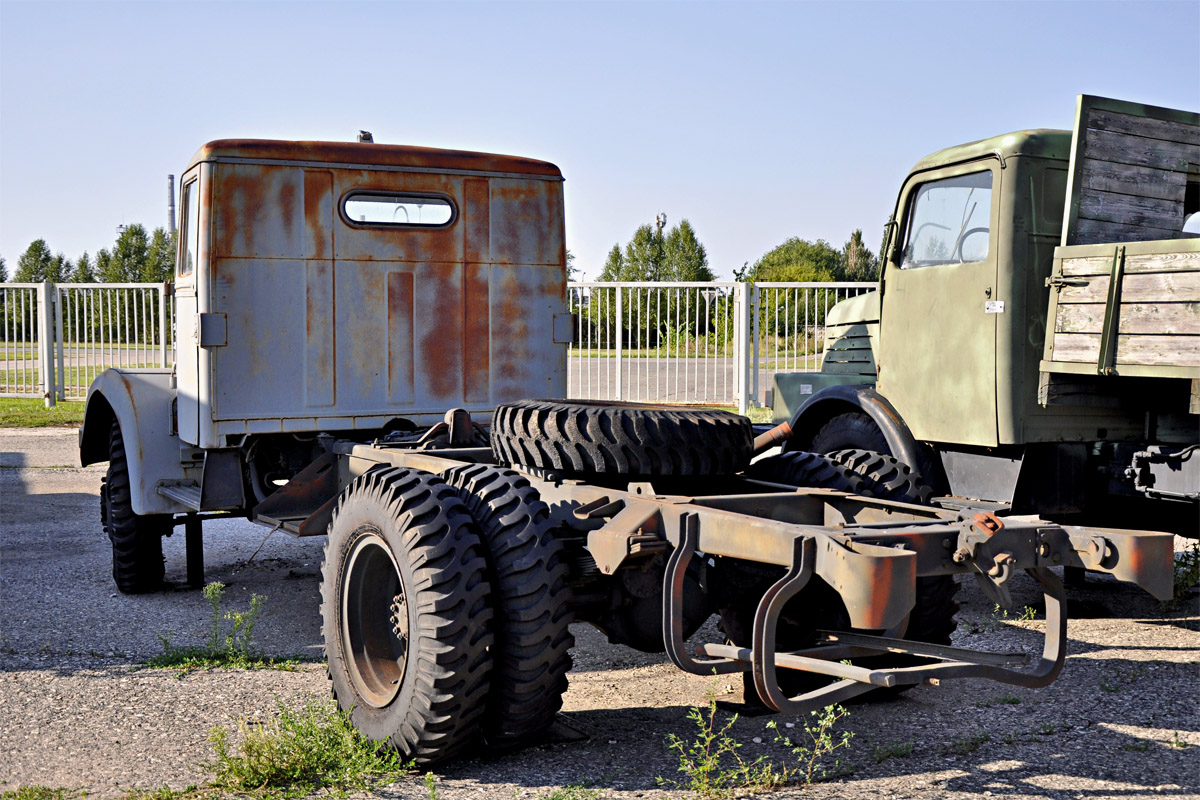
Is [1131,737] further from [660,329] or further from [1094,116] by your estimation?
[660,329]

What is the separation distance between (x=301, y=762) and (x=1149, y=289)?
4.32 m

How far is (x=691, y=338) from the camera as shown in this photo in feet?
61.5

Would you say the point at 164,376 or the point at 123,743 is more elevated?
the point at 164,376

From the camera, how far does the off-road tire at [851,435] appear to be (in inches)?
279

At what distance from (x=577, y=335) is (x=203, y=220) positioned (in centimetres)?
1241

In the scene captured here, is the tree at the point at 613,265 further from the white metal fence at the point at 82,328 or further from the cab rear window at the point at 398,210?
the cab rear window at the point at 398,210

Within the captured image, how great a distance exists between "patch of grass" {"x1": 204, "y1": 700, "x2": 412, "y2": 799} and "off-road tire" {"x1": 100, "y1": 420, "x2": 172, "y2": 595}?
124 inches

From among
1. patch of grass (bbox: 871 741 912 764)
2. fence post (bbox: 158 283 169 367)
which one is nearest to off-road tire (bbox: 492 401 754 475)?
patch of grass (bbox: 871 741 912 764)

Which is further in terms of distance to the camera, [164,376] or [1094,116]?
[164,376]

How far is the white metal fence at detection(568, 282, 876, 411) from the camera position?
18094 mm

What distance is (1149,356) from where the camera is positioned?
5.46 meters

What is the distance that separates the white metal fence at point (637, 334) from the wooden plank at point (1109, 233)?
419 inches

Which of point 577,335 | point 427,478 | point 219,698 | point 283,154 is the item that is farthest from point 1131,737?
point 577,335

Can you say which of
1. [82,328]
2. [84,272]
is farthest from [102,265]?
[82,328]
